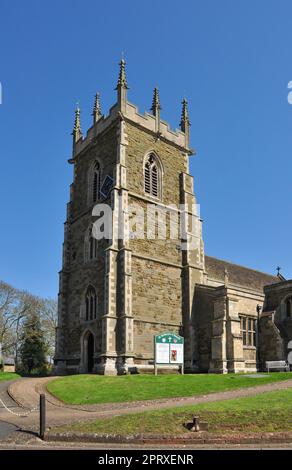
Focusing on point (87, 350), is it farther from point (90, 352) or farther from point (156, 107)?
point (156, 107)

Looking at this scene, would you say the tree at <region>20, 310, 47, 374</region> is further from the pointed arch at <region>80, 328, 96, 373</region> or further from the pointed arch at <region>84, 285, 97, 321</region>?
the pointed arch at <region>84, 285, 97, 321</region>

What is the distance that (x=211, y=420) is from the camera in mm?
11914

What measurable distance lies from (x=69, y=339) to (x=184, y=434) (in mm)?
24608

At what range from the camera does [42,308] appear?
2243 inches

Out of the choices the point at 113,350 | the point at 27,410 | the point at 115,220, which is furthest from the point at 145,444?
the point at 115,220

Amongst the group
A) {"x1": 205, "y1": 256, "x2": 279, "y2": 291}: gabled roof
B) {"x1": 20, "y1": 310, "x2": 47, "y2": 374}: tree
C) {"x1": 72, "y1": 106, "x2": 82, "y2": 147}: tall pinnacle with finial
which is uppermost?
{"x1": 72, "y1": 106, "x2": 82, "y2": 147}: tall pinnacle with finial

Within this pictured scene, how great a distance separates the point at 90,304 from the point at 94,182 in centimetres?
967

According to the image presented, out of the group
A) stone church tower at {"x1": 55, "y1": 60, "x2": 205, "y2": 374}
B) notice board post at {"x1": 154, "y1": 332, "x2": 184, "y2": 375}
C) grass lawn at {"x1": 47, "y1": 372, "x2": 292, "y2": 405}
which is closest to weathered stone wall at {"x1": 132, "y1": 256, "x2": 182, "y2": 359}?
stone church tower at {"x1": 55, "y1": 60, "x2": 205, "y2": 374}

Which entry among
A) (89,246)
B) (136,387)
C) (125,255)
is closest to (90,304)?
(89,246)

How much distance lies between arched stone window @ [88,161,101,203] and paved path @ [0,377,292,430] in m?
17.3

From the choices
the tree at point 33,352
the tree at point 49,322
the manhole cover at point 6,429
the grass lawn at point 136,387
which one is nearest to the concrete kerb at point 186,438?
the manhole cover at point 6,429

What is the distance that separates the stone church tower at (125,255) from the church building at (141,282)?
0.08 metres

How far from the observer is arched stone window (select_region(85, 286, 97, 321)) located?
3244cm

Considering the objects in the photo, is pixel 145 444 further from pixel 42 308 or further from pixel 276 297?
pixel 42 308
